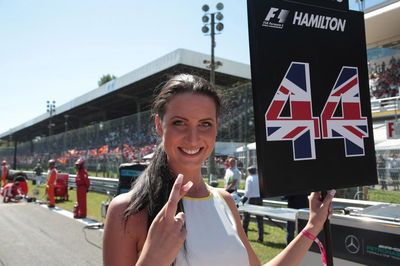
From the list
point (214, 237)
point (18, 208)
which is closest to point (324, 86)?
point (214, 237)

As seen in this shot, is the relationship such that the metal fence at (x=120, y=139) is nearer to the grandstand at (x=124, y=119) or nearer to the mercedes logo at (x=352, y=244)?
the grandstand at (x=124, y=119)

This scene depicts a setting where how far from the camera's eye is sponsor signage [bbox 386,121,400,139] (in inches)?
422

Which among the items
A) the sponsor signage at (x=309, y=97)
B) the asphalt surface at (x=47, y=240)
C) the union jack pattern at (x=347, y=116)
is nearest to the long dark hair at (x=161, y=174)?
the sponsor signage at (x=309, y=97)

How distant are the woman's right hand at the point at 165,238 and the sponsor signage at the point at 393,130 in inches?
448

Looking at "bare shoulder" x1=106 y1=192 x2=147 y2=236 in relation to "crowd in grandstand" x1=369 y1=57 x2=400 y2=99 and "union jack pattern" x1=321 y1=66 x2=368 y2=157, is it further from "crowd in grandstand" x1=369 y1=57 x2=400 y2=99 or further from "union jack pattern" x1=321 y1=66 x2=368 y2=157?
"crowd in grandstand" x1=369 y1=57 x2=400 y2=99

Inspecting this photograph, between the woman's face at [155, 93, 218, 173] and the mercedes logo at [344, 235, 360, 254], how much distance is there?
4.98 ft

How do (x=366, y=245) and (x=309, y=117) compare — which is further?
(x=366, y=245)

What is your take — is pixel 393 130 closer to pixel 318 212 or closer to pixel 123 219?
pixel 318 212

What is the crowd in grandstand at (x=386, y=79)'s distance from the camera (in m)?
19.6

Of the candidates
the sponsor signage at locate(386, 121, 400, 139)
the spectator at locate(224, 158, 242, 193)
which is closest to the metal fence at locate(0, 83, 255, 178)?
the spectator at locate(224, 158, 242, 193)

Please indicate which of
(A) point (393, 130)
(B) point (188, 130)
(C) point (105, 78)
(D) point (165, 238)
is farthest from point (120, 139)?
(C) point (105, 78)

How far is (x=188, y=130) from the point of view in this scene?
1371 mm

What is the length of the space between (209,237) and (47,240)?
6490 mm

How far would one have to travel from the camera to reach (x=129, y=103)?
36906mm
